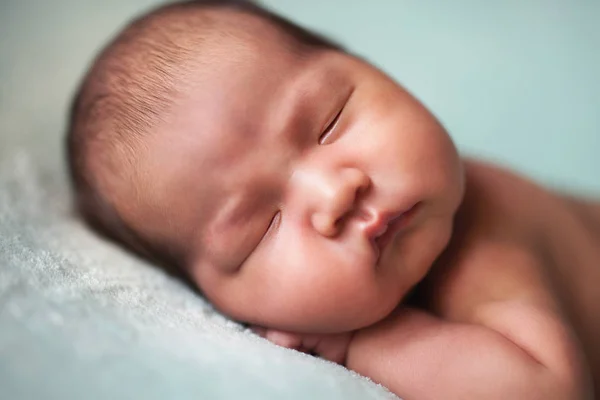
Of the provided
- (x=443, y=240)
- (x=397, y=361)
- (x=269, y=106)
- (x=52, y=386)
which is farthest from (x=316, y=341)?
(x=52, y=386)

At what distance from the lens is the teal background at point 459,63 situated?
1.49m

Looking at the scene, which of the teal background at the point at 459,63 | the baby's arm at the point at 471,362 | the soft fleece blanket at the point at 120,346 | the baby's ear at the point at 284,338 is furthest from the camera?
the teal background at the point at 459,63

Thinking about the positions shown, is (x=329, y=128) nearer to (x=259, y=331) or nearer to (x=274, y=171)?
(x=274, y=171)

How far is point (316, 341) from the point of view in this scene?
96 cm

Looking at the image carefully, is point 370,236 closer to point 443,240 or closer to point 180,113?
point 443,240

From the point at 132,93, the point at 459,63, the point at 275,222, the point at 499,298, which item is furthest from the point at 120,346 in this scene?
the point at 459,63

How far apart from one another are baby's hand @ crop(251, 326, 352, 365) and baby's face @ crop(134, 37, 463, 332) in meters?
0.03

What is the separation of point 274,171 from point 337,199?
10cm

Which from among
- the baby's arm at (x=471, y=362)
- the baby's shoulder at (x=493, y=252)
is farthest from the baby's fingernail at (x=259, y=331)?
the baby's shoulder at (x=493, y=252)

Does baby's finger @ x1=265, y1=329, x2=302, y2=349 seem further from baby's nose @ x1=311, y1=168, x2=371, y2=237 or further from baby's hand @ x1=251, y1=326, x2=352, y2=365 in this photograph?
baby's nose @ x1=311, y1=168, x2=371, y2=237

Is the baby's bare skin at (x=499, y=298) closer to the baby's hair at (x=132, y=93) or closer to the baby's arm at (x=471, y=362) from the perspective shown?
the baby's arm at (x=471, y=362)

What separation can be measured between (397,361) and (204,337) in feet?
0.92

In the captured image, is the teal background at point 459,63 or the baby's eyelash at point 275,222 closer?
the baby's eyelash at point 275,222

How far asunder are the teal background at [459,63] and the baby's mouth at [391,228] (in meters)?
0.63
